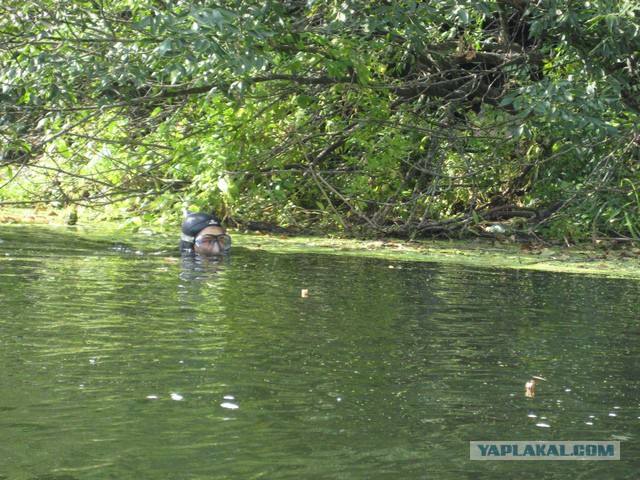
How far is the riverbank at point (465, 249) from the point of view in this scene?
1184 cm

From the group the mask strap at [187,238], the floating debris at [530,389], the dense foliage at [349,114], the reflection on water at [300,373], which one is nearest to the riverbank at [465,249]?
the dense foliage at [349,114]

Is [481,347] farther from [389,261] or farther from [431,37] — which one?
[431,37]

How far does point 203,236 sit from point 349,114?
152 inches

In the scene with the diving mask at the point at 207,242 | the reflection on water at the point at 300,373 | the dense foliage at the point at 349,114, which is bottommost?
the reflection on water at the point at 300,373

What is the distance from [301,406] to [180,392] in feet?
1.91

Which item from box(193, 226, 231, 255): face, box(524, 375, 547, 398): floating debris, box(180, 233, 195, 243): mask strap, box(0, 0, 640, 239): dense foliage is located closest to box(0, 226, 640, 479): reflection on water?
box(524, 375, 547, 398): floating debris

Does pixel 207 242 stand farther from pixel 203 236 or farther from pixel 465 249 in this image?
pixel 465 249

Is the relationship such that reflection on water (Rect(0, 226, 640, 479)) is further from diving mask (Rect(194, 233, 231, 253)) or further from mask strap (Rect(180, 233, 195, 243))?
mask strap (Rect(180, 233, 195, 243))

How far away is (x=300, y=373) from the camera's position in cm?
593

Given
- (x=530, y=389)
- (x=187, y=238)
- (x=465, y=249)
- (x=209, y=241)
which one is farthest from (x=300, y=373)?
(x=465, y=249)

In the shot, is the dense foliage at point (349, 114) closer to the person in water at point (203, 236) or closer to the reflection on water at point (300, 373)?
the person in water at point (203, 236)

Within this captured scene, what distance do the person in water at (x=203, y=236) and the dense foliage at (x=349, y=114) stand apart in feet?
3.35

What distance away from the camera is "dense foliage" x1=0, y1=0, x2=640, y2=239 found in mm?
11180

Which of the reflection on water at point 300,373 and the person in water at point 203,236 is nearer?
the reflection on water at point 300,373
